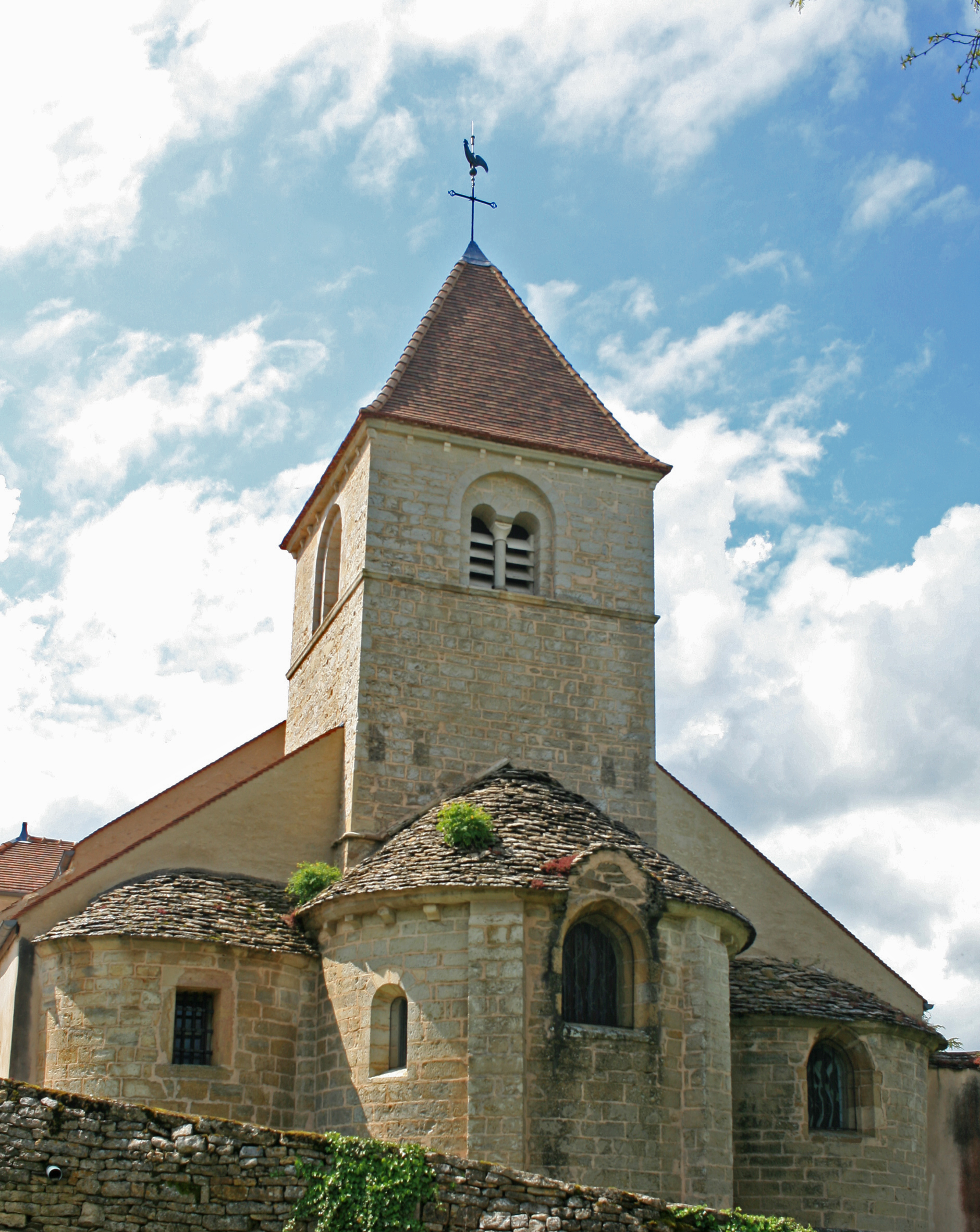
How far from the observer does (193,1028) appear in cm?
1828

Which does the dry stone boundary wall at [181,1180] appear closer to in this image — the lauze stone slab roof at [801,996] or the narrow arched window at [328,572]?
the lauze stone slab roof at [801,996]

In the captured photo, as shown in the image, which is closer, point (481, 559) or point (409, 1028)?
point (409, 1028)

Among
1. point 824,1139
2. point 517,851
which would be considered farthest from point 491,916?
point 824,1139

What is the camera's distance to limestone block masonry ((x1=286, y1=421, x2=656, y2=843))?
71.7 ft

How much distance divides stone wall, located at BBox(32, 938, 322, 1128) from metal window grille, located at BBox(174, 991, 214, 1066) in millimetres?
139

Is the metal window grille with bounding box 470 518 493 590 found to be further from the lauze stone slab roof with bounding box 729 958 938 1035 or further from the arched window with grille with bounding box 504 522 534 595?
the lauze stone slab roof with bounding box 729 958 938 1035

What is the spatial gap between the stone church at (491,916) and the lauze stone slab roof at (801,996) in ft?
0.21

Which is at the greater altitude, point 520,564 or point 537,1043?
point 520,564

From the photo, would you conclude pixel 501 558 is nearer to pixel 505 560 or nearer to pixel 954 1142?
pixel 505 560

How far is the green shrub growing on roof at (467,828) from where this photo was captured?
18.0 meters

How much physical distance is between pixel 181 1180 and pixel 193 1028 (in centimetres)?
753

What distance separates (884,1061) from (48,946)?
38.5 feet

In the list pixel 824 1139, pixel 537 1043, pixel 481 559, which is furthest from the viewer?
pixel 481 559

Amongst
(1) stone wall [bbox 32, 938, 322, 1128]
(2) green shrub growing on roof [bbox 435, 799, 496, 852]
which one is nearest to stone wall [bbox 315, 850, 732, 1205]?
(1) stone wall [bbox 32, 938, 322, 1128]
